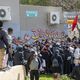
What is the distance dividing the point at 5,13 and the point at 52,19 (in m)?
5.11

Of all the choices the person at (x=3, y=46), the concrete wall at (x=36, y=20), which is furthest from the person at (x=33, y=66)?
the concrete wall at (x=36, y=20)

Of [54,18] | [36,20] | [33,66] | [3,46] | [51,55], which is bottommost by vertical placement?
[51,55]

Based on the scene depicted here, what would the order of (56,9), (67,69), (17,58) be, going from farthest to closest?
(56,9) < (67,69) < (17,58)

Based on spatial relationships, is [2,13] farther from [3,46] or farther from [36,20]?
[3,46]

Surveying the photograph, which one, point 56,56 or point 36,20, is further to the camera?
point 36,20

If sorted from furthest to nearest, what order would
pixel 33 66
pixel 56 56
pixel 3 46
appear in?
pixel 56 56 → pixel 33 66 → pixel 3 46

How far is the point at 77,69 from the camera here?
15.3m

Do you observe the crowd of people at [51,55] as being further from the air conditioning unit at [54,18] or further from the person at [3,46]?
the air conditioning unit at [54,18]

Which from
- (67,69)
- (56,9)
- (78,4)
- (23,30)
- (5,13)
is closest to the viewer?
(67,69)

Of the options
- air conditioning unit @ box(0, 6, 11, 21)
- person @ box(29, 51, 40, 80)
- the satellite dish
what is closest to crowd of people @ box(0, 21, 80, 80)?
person @ box(29, 51, 40, 80)

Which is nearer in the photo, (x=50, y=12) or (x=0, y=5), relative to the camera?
(x=0, y=5)

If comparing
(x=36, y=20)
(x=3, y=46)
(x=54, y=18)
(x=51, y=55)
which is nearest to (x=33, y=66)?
(x=51, y=55)

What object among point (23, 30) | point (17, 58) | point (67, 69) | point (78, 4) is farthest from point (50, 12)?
point (78, 4)

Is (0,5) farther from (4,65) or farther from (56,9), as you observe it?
(4,65)
